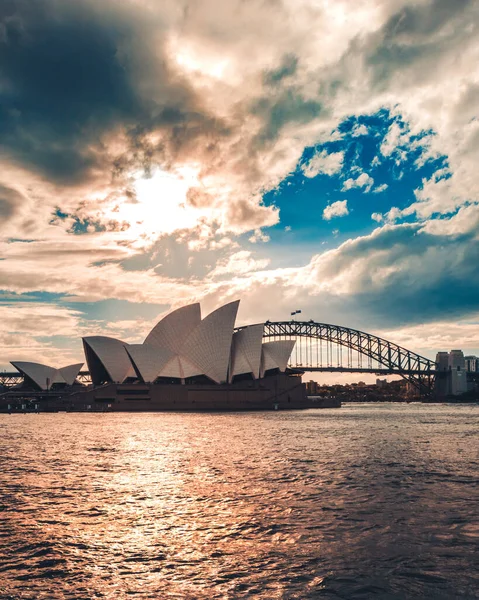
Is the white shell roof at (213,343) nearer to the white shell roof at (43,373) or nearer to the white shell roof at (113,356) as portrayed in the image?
the white shell roof at (113,356)

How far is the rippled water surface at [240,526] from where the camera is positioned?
34.1ft

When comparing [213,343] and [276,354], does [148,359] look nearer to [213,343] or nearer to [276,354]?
[213,343]

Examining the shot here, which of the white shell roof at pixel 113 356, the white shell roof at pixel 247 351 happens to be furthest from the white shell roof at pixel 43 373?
the white shell roof at pixel 247 351

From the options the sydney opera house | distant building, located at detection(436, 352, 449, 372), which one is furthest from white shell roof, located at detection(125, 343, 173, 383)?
distant building, located at detection(436, 352, 449, 372)

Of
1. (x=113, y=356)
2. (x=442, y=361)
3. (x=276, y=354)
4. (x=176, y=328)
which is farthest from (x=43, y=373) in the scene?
(x=442, y=361)

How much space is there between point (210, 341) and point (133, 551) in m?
84.5

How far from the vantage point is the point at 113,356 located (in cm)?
10631

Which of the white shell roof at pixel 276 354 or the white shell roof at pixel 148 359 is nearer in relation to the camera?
the white shell roof at pixel 148 359

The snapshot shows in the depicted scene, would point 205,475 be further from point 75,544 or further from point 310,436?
point 310,436

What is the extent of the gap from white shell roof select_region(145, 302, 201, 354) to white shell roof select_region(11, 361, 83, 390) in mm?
39323

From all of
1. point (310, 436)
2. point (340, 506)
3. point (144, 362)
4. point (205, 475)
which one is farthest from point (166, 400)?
point (340, 506)

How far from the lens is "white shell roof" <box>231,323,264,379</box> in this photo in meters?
103

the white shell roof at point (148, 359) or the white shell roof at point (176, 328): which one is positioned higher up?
the white shell roof at point (176, 328)

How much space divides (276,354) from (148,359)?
86.6 ft
